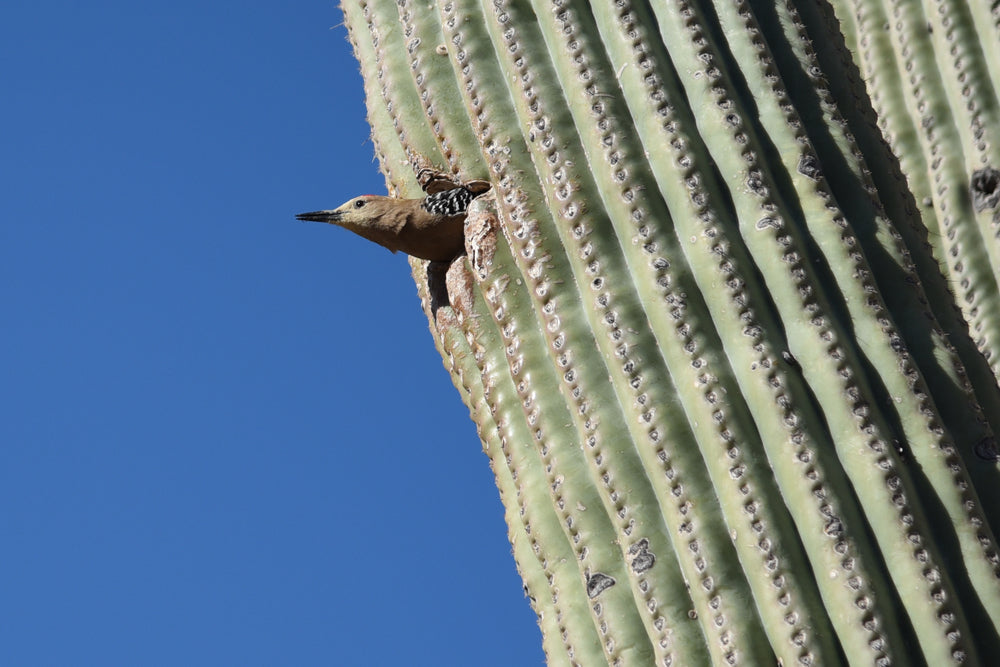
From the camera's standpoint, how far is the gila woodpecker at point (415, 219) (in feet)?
10.1

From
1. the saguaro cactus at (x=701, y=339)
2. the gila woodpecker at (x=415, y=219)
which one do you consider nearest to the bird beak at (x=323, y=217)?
the gila woodpecker at (x=415, y=219)

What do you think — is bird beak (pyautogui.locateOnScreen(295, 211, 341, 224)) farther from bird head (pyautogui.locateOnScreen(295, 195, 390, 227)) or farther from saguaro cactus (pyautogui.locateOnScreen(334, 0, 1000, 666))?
saguaro cactus (pyautogui.locateOnScreen(334, 0, 1000, 666))

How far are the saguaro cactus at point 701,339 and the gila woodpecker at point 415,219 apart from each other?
2.3 inches

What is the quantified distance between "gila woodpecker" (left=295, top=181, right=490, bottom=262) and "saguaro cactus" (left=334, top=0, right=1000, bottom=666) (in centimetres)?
6

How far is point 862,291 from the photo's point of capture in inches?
105

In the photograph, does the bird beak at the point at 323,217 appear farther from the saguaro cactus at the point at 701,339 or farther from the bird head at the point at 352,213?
the saguaro cactus at the point at 701,339

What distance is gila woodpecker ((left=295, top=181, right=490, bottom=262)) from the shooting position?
3074 mm

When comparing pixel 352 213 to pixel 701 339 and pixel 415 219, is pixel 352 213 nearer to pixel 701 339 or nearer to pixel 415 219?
pixel 415 219

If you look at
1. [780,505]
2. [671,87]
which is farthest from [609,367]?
[671,87]

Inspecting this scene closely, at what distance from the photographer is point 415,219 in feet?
10.2

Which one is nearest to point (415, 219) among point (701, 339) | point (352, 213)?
point (352, 213)

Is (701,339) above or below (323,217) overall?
below

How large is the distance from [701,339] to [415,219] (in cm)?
84

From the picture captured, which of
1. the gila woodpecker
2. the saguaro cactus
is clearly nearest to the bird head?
the gila woodpecker
